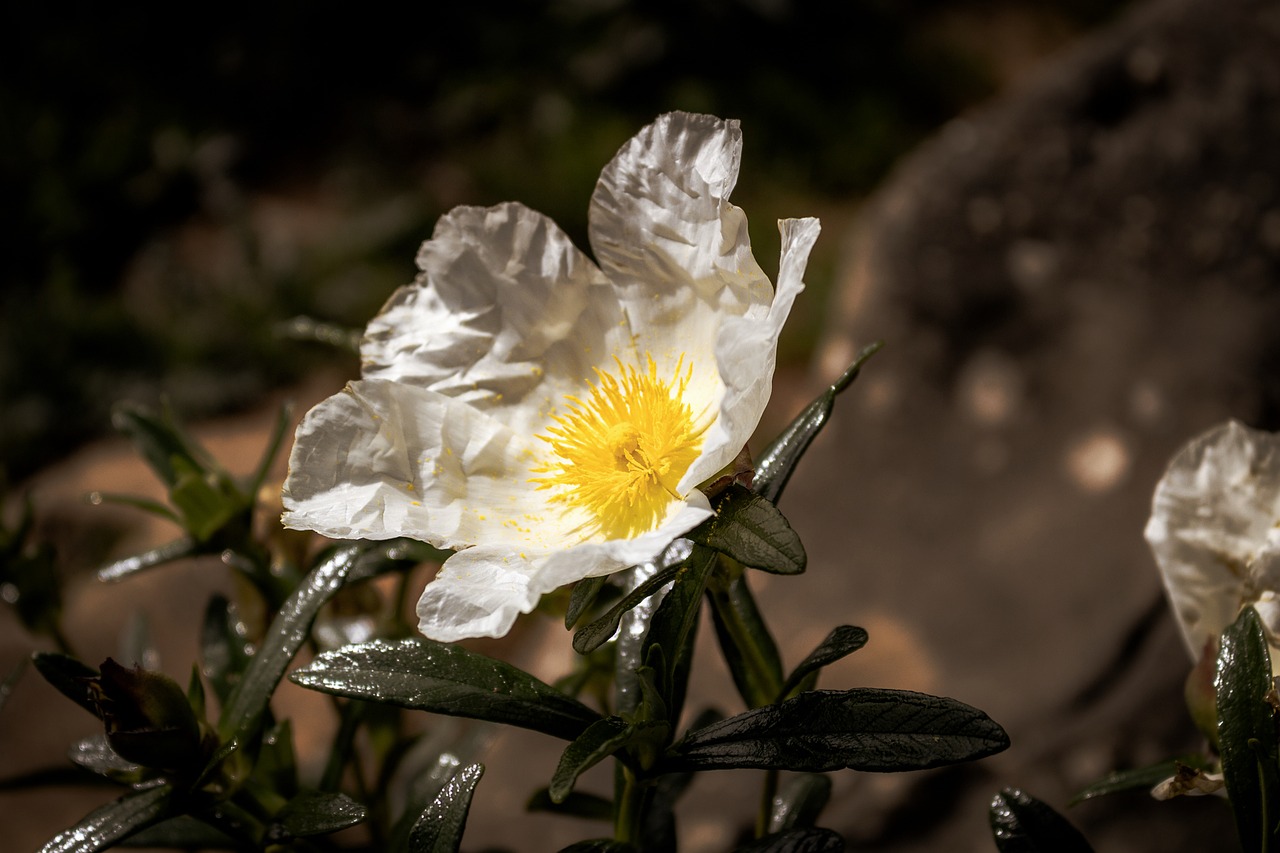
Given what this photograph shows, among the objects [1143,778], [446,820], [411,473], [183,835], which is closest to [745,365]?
[411,473]

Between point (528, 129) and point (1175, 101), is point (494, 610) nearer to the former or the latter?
point (1175, 101)

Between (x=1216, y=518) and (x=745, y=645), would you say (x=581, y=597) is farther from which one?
(x=1216, y=518)

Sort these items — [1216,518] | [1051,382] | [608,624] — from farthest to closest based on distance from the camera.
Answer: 1. [1051,382]
2. [1216,518]
3. [608,624]

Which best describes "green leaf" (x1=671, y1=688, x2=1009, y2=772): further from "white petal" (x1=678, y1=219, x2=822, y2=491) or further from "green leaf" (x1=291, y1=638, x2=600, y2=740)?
"white petal" (x1=678, y1=219, x2=822, y2=491)

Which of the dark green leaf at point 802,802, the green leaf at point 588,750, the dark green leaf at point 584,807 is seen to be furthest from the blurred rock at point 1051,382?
the green leaf at point 588,750

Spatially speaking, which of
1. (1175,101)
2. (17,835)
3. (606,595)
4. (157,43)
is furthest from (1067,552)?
(157,43)

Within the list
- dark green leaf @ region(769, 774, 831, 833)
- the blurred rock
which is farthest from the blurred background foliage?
dark green leaf @ region(769, 774, 831, 833)
